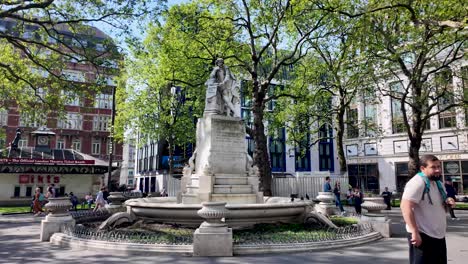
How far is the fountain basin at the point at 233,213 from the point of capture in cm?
1039

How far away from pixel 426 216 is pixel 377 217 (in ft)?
24.3

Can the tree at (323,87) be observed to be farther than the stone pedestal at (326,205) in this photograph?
Yes

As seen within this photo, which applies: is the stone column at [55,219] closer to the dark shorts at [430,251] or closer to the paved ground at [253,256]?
the paved ground at [253,256]

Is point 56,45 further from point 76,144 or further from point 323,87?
point 76,144

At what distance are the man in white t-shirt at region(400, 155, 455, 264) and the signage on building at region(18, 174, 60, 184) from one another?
31714 millimetres

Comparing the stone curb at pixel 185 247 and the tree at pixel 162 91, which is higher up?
the tree at pixel 162 91

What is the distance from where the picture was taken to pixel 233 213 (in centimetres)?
1034

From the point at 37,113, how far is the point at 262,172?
12.9 meters

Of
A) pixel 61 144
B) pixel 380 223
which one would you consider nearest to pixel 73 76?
pixel 380 223

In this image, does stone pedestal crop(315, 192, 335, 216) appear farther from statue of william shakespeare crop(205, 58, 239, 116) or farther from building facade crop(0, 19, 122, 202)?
building facade crop(0, 19, 122, 202)

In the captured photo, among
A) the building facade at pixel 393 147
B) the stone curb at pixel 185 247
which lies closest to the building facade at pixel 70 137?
the stone curb at pixel 185 247

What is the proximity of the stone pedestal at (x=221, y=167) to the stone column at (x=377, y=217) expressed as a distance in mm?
3754

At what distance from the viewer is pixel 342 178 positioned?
28422 millimetres

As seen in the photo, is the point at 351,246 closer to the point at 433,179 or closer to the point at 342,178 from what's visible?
Answer: the point at 433,179
